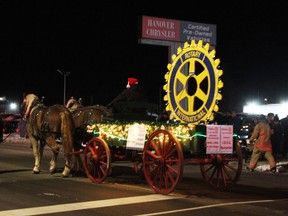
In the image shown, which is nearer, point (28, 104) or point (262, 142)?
point (28, 104)

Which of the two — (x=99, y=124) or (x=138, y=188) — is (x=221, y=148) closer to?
(x=138, y=188)

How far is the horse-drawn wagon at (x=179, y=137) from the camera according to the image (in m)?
9.87

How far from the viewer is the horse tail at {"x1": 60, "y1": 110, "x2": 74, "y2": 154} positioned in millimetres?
12461

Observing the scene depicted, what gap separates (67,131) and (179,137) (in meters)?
3.79

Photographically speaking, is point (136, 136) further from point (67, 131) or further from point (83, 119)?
point (83, 119)

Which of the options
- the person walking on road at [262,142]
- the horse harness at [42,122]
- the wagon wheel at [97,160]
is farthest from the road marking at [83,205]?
the person walking on road at [262,142]

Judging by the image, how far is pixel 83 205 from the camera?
865 cm

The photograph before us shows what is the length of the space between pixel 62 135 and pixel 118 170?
8.88ft

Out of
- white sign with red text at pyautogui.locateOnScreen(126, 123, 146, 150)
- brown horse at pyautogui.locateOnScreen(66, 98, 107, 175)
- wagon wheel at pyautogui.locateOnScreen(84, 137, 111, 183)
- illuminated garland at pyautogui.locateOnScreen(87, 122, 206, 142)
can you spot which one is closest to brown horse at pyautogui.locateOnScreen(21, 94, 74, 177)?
brown horse at pyautogui.locateOnScreen(66, 98, 107, 175)

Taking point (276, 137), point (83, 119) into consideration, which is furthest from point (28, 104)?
point (276, 137)

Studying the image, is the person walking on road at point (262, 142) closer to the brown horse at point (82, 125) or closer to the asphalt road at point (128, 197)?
the asphalt road at point (128, 197)

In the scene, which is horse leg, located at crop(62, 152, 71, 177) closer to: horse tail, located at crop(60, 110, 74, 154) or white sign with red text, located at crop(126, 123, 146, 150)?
horse tail, located at crop(60, 110, 74, 154)

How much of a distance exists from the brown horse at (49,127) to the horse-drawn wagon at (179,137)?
62 cm

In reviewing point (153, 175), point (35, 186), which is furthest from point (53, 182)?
point (153, 175)
